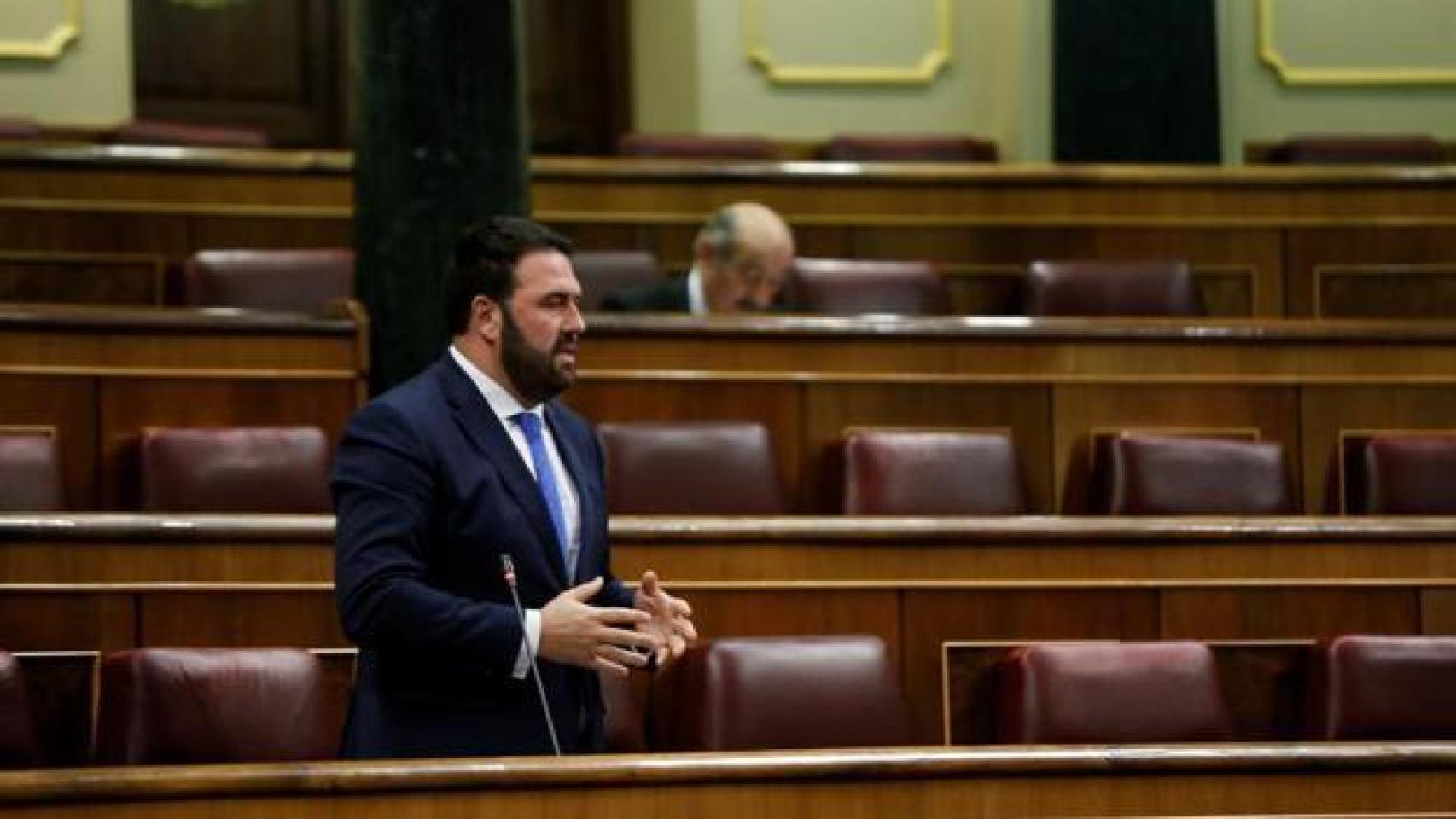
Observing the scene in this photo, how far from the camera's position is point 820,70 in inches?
120

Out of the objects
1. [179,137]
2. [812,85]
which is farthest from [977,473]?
[812,85]

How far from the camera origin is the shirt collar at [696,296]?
204cm

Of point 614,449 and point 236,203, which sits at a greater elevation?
point 236,203

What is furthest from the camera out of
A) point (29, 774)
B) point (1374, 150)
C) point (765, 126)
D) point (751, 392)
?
point (765, 126)

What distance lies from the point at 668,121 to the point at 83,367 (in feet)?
4.45

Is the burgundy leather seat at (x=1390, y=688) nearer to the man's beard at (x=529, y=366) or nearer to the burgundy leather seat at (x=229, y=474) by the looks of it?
the man's beard at (x=529, y=366)

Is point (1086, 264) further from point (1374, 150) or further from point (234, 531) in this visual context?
point (234, 531)

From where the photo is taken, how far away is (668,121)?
3.06 meters

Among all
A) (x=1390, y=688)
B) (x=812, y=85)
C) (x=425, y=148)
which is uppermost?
(x=812, y=85)

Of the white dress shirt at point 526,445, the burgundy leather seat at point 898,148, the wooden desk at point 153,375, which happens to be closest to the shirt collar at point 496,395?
the white dress shirt at point 526,445

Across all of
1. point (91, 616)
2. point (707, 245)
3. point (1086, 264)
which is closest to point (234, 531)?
point (91, 616)

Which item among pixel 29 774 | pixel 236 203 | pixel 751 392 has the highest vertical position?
pixel 236 203

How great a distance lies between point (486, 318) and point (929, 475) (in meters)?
0.59

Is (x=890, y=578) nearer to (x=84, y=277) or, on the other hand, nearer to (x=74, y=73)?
(x=84, y=277)
